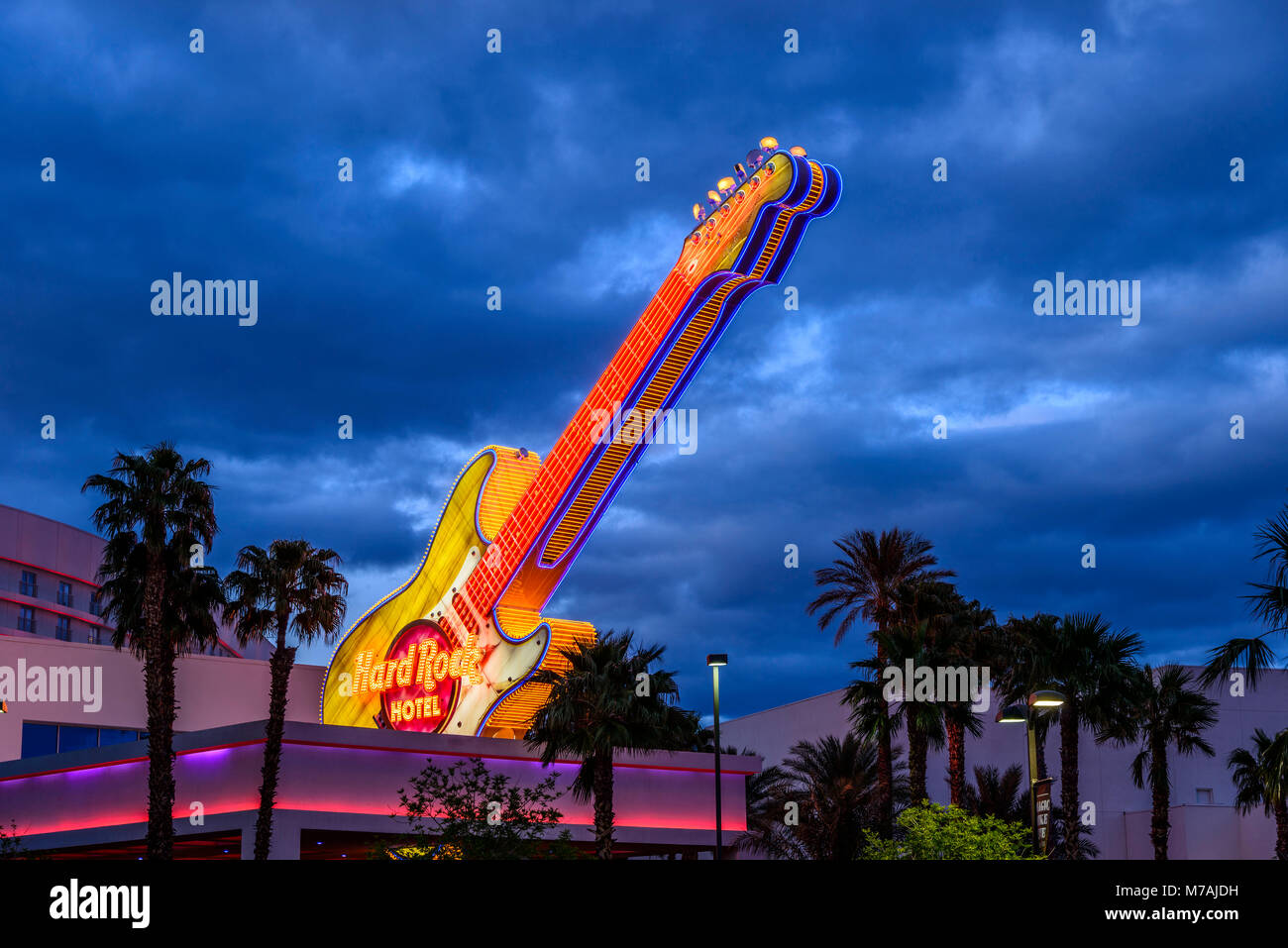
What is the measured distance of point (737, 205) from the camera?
36.4m

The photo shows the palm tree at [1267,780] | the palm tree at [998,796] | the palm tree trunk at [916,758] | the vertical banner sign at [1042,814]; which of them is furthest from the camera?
the palm tree at [998,796]

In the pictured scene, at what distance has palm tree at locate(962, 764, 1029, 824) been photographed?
5325cm

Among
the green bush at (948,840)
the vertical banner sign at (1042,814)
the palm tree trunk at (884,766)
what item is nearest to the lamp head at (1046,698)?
the vertical banner sign at (1042,814)

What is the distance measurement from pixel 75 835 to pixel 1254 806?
44517mm

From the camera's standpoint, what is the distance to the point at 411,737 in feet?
128

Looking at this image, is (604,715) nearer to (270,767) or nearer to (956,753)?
(270,767)

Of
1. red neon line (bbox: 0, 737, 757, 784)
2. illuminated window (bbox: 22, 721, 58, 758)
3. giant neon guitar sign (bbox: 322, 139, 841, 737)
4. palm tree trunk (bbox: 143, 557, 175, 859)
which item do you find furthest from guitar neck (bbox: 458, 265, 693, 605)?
illuminated window (bbox: 22, 721, 58, 758)

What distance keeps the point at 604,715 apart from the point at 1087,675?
14.7 m

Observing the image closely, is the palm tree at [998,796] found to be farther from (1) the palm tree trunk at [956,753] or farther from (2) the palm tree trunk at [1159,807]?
(1) the palm tree trunk at [956,753]

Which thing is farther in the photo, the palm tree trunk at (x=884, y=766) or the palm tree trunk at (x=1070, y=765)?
the palm tree trunk at (x=884, y=766)

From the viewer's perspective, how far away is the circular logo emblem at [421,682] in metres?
42.5

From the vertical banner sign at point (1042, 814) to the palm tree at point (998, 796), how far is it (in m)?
31.2

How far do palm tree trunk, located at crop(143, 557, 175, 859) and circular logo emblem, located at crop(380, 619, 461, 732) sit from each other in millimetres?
9136
